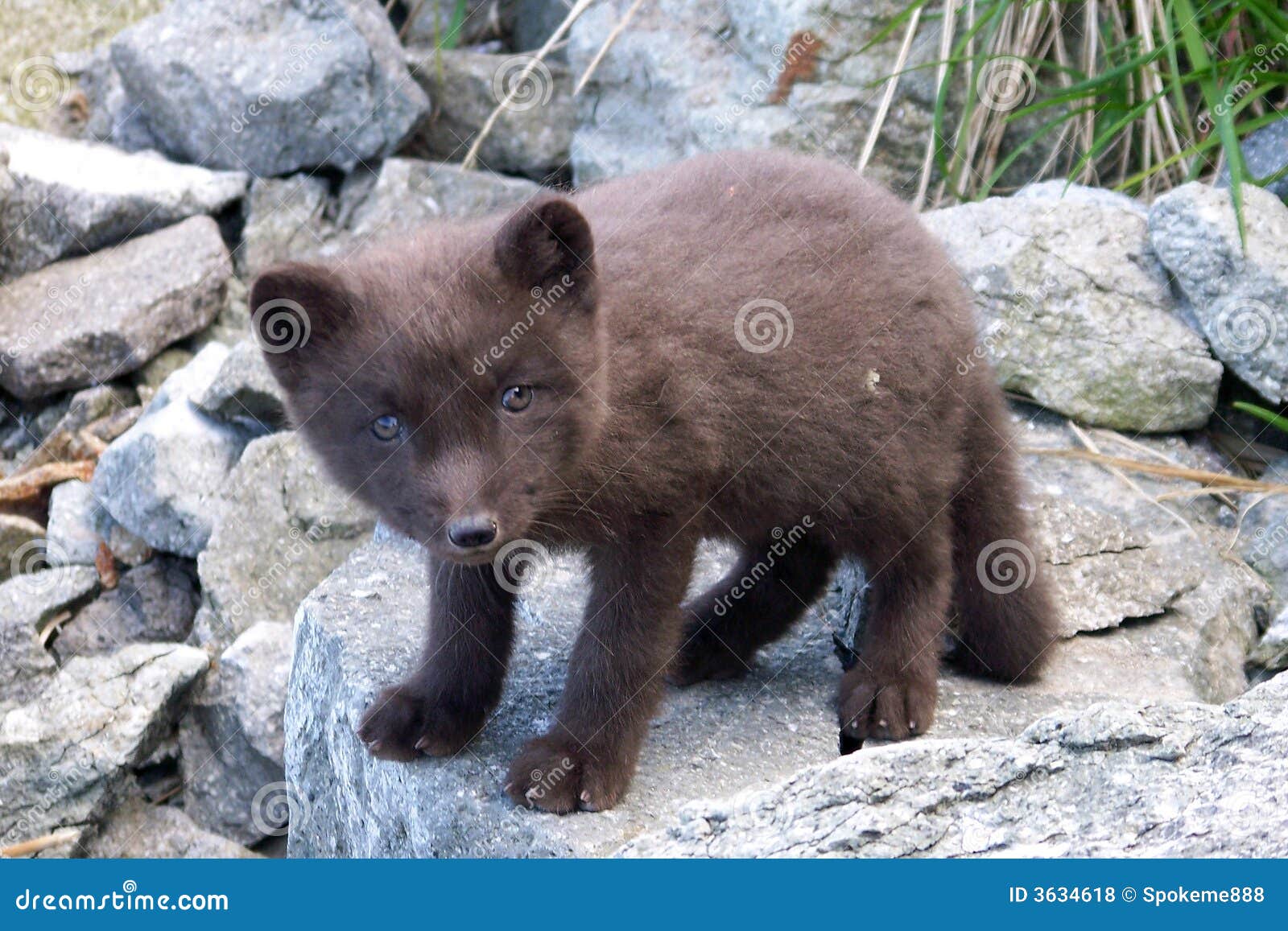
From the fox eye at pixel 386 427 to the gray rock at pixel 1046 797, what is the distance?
1177 millimetres

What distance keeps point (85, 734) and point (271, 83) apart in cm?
399

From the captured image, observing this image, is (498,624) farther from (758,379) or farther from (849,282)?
(849,282)

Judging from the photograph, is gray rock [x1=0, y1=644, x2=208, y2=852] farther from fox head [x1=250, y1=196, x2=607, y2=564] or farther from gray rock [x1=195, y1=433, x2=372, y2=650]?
fox head [x1=250, y1=196, x2=607, y2=564]

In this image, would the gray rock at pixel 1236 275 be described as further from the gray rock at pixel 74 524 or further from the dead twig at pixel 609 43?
the gray rock at pixel 74 524

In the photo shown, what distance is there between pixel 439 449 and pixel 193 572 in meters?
3.87

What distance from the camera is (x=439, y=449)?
356 centimetres

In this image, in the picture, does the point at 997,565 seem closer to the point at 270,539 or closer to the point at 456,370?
the point at 456,370

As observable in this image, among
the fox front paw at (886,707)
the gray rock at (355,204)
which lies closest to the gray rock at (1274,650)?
the fox front paw at (886,707)

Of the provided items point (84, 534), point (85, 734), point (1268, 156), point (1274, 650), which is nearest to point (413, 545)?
point (85, 734)

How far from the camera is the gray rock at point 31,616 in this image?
A: 6.31 metres

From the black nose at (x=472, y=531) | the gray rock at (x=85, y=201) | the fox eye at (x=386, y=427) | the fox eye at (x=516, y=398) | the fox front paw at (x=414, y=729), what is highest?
the fox eye at (x=516, y=398)

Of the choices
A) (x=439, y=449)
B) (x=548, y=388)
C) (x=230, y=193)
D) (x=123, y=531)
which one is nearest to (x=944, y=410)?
(x=548, y=388)

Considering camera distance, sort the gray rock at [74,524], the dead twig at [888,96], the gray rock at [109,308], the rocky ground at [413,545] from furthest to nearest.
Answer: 1. the gray rock at [109,308]
2. the dead twig at [888,96]
3. the gray rock at [74,524]
4. the rocky ground at [413,545]

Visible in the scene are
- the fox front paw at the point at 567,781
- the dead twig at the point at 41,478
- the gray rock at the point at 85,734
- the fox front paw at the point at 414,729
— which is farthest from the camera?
the dead twig at the point at 41,478
